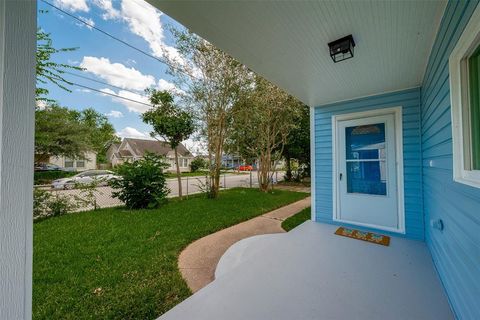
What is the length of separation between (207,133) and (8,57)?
19.3ft

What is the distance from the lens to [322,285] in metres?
1.79

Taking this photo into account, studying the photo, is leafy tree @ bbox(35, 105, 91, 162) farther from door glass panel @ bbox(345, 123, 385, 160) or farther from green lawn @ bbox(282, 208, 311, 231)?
door glass panel @ bbox(345, 123, 385, 160)

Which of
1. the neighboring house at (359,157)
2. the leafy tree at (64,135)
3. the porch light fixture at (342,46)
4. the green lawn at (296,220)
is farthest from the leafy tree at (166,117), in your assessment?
the leafy tree at (64,135)

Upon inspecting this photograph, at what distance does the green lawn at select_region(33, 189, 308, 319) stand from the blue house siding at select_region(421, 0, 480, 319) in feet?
6.72

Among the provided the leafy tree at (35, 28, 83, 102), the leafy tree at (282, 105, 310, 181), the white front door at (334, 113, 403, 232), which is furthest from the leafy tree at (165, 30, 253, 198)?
the leafy tree at (282, 105, 310, 181)

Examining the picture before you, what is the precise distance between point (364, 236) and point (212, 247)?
2220 millimetres

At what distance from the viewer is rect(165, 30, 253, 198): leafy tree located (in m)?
5.70

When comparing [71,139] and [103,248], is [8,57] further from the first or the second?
[71,139]

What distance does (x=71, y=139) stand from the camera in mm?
11562

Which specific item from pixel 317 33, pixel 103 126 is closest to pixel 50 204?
pixel 317 33

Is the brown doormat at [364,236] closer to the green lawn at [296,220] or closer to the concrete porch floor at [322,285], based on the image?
the concrete porch floor at [322,285]

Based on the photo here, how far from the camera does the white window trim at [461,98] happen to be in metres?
1.09

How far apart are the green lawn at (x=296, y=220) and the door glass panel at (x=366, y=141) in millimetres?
1575

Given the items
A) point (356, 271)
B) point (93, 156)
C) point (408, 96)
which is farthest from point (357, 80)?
point (93, 156)
